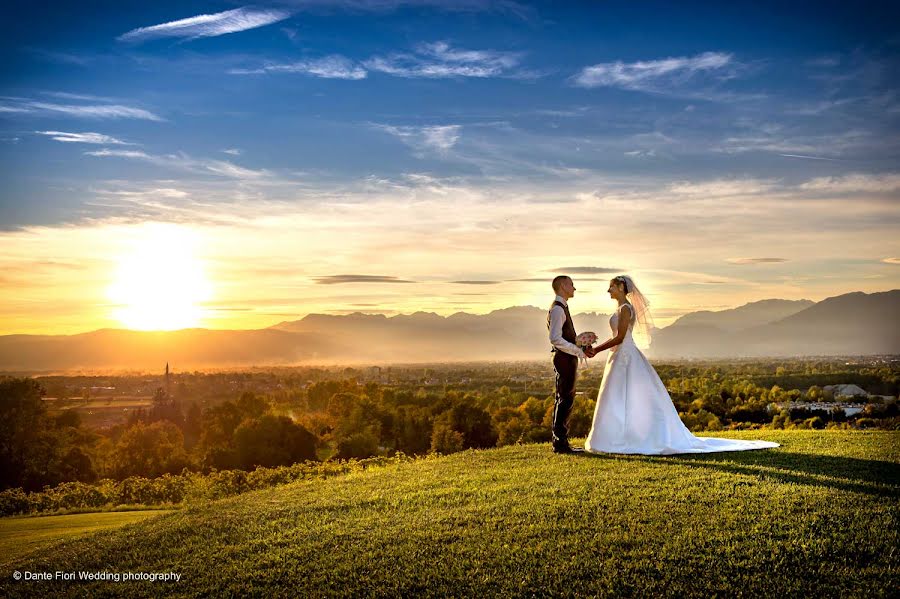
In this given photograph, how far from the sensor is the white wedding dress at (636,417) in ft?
47.1

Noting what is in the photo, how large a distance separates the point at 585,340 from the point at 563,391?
52.0 inches

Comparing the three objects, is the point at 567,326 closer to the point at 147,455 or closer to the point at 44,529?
the point at 44,529

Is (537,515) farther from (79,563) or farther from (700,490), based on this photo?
(79,563)

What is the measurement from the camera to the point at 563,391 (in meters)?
15.0

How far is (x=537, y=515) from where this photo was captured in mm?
9594

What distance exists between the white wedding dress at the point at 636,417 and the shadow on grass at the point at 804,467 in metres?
0.42

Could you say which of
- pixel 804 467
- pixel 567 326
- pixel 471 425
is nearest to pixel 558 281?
pixel 567 326

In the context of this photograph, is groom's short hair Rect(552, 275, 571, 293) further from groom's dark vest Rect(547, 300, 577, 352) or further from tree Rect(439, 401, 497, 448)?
tree Rect(439, 401, 497, 448)

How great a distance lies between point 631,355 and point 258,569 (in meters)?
9.46

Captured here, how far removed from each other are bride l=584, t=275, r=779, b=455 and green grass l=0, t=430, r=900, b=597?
3.94ft

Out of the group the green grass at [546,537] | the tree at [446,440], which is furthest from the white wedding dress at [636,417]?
the tree at [446,440]

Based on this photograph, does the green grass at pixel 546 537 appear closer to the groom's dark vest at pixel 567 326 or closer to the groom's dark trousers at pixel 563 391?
the groom's dark trousers at pixel 563 391

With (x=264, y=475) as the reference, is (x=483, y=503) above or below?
above

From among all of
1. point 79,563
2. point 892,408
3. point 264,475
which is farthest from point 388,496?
point 892,408
